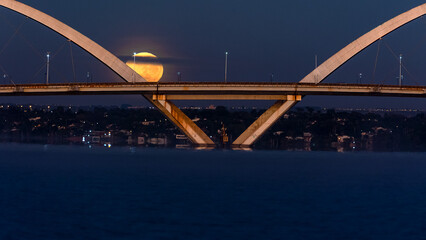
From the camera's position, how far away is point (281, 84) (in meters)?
100

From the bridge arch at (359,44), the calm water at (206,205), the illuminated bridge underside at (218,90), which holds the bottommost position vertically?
the calm water at (206,205)

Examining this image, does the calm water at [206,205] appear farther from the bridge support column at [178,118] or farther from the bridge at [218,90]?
the bridge support column at [178,118]

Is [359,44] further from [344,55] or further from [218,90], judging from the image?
[218,90]

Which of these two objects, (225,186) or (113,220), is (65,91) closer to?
(225,186)

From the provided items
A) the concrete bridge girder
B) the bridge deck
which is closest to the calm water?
the bridge deck

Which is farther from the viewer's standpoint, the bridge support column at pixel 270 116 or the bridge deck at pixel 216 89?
the bridge support column at pixel 270 116

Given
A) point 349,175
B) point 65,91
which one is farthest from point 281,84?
point 349,175

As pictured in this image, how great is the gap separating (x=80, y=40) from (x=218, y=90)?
2152 centimetres

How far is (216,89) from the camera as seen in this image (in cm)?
10006

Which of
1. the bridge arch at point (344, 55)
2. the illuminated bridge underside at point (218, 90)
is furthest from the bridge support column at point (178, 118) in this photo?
the bridge arch at point (344, 55)

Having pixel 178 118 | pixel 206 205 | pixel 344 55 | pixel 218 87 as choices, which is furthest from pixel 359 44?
pixel 206 205

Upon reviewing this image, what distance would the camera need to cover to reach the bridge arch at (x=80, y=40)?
10362 cm

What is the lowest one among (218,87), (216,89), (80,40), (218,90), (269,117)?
(269,117)

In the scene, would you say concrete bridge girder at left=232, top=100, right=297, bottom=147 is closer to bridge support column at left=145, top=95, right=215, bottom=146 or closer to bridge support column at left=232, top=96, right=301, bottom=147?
bridge support column at left=232, top=96, right=301, bottom=147
